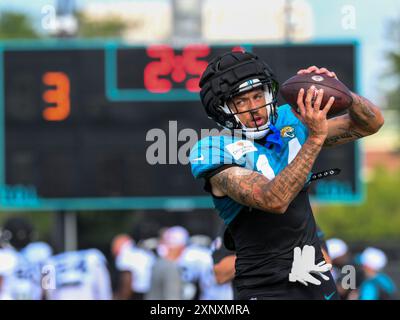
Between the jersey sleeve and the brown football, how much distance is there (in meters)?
0.31

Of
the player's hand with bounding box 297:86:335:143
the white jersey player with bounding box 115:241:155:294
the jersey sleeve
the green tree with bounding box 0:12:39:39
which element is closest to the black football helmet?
the jersey sleeve

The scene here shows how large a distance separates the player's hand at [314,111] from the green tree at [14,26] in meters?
30.6

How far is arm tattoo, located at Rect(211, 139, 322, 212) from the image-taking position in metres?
3.38

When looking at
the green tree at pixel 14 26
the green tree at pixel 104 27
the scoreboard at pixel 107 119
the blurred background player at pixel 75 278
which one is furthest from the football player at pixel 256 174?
the green tree at pixel 104 27

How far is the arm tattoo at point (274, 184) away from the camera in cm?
338

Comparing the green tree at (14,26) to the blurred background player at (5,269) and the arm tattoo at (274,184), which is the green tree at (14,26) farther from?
the arm tattoo at (274,184)

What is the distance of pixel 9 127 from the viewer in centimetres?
1049

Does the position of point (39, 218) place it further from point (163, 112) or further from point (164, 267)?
point (164, 267)

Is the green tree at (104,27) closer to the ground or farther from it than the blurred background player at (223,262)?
farther from it

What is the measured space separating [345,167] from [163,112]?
2.23m

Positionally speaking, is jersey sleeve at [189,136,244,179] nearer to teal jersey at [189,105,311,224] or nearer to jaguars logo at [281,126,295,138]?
teal jersey at [189,105,311,224]

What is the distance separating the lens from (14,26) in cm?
3350

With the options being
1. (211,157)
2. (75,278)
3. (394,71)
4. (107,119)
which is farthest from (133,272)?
(394,71)

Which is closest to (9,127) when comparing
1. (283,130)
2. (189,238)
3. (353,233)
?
(189,238)
